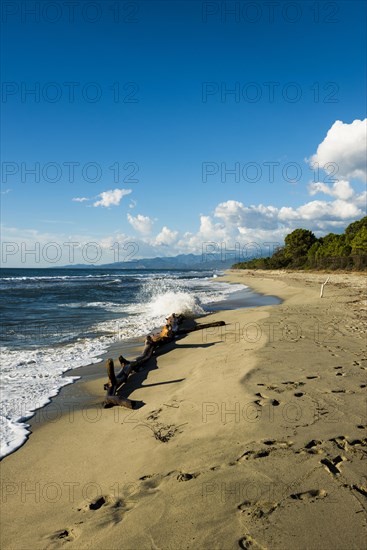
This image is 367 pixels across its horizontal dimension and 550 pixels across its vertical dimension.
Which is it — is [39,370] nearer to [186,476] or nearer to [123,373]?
[123,373]

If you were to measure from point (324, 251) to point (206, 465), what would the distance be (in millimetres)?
75612

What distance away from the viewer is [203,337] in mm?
13117

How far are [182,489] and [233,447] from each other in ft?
3.23

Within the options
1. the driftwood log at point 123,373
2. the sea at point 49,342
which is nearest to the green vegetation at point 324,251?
the sea at point 49,342

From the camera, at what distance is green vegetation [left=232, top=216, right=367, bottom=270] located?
5750 cm

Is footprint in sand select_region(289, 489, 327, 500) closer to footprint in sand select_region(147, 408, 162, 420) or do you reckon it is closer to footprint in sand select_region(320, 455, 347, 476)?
footprint in sand select_region(320, 455, 347, 476)

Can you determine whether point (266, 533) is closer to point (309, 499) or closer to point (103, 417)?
point (309, 499)

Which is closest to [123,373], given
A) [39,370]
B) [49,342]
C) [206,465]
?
[39,370]

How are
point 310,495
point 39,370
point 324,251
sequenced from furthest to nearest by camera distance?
1. point 324,251
2. point 39,370
3. point 310,495

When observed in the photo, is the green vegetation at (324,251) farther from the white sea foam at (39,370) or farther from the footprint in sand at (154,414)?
the footprint in sand at (154,414)

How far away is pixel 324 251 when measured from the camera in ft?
241

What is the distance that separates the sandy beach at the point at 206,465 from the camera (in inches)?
125

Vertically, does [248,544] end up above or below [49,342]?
above

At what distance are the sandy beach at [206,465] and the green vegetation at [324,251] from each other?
2118 inches
